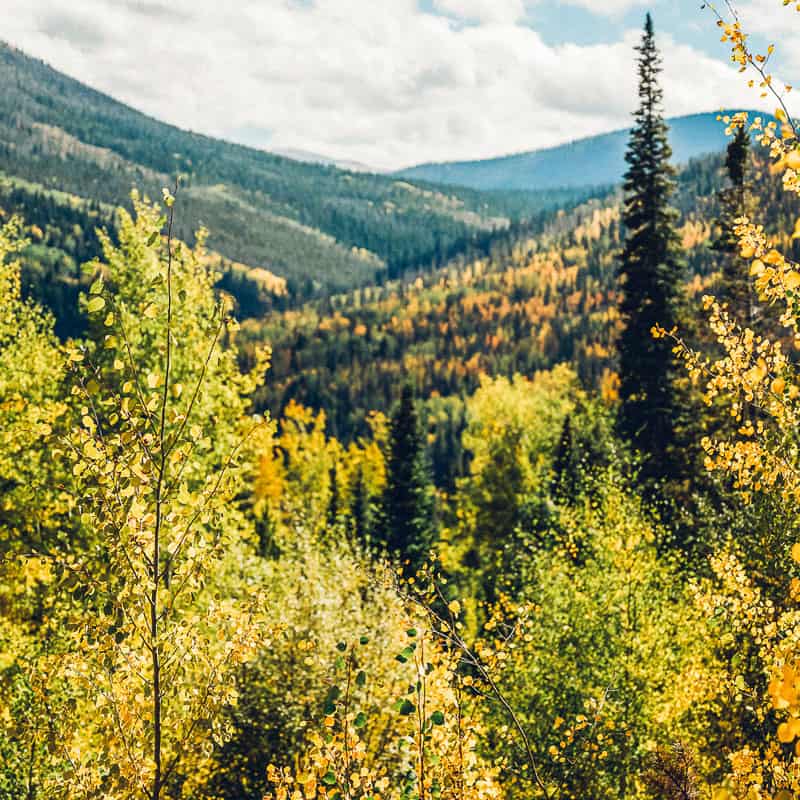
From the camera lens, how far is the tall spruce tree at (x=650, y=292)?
29203 mm

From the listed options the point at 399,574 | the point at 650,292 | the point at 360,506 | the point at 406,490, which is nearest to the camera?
the point at 399,574

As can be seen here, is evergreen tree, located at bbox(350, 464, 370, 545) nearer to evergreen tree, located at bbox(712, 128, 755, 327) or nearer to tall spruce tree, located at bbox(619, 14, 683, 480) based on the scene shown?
tall spruce tree, located at bbox(619, 14, 683, 480)

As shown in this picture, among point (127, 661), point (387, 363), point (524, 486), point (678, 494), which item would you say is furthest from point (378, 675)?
point (387, 363)

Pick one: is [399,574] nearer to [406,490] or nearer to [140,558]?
[140,558]

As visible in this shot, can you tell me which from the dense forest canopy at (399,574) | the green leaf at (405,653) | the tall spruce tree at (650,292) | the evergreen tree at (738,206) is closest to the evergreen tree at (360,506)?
the dense forest canopy at (399,574)

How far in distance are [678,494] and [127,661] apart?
1041 inches

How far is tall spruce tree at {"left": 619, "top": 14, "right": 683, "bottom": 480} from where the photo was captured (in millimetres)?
29203

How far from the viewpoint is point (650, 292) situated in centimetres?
2967

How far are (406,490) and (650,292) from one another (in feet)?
60.5

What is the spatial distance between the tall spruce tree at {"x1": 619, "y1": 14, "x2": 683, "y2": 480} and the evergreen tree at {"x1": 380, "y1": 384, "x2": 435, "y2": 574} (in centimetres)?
1459

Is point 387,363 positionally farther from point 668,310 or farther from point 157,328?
point 157,328

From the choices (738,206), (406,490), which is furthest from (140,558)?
(406,490)

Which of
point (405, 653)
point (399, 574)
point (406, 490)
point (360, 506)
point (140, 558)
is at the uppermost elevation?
point (140, 558)

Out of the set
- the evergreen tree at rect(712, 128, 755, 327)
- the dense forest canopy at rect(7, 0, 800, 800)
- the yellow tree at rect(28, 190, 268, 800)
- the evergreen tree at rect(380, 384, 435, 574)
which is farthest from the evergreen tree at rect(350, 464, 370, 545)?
the yellow tree at rect(28, 190, 268, 800)
